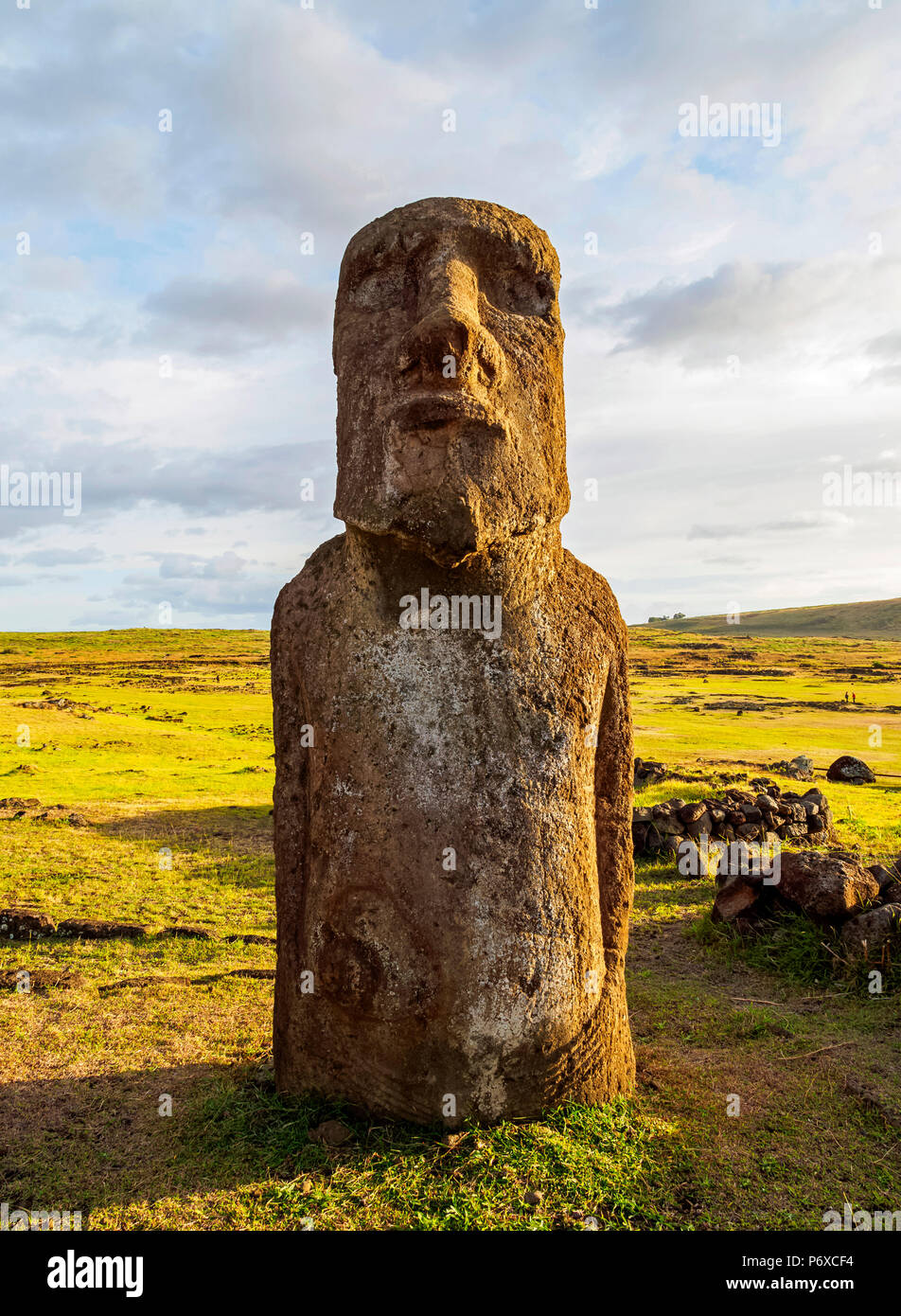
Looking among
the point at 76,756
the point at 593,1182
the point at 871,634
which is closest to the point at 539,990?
the point at 593,1182

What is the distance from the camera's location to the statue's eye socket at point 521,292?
16.0 ft

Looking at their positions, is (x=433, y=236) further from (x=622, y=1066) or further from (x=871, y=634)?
(x=871, y=634)

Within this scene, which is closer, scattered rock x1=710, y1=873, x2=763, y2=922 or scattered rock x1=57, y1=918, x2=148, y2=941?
scattered rock x1=710, y1=873, x2=763, y2=922

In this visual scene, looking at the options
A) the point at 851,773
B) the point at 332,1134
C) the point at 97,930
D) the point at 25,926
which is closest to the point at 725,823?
the point at 851,773

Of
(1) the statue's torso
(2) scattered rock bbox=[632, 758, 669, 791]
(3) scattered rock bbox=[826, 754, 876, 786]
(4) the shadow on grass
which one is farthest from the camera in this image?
(3) scattered rock bbox=[826, 754, 876, 786]

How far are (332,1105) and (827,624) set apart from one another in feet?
595

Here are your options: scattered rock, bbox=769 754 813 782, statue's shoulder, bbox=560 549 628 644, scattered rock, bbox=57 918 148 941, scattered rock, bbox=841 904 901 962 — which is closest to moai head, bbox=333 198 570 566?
statue's shoulder, bbox=560 549 628 644

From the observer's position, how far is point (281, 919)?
4.90 m

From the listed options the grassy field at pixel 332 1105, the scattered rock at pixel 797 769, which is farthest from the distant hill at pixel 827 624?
the grassy field at pixel 332 1105

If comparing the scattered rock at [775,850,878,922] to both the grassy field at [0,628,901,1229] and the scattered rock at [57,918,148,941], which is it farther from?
the scattered rock at [57,918,148,941]

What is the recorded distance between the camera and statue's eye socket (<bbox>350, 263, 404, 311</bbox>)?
4.84m

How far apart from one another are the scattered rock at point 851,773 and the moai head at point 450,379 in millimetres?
16202

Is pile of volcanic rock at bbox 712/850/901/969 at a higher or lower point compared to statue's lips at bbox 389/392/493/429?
lower

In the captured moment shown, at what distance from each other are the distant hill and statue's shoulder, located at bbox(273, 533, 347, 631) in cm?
15486
